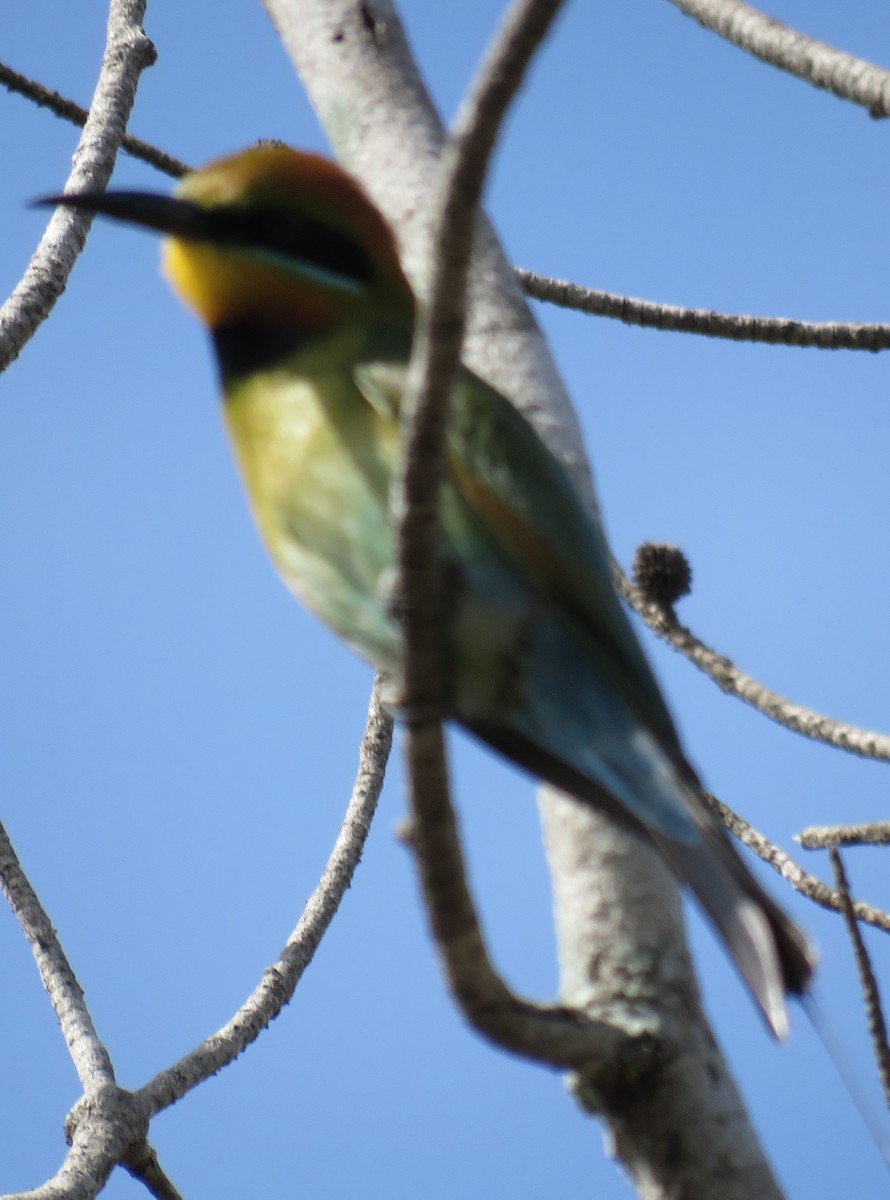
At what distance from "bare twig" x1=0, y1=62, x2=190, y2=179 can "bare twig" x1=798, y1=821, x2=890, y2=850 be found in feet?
8.09

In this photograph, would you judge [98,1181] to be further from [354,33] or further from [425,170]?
[354,33]

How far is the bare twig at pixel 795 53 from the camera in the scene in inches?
87.4

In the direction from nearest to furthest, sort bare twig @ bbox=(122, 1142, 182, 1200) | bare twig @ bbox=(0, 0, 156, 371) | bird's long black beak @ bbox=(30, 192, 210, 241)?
bird's long black beak @ bbox=(30, 192, 210, 241)
bare twig @ bbox=(122, 1142, 182, 1200)
bare twig @ bbox=(0, 0, 156, 371)

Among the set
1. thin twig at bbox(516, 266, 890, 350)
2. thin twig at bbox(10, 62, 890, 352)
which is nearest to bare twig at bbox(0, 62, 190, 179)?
thin twig at bbox(10, 62, 890, 352)

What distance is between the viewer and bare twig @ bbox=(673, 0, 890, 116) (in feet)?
7.28

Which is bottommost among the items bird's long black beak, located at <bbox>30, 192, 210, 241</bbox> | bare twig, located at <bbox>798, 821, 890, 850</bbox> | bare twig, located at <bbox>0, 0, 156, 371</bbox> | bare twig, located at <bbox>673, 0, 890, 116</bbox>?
bare twig, located at <bbox>798, 821, 890, 850</bbox>

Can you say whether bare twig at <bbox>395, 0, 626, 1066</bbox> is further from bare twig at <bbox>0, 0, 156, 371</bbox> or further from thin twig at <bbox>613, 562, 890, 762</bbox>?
bare twig at <bbox>0, 0, 156, 371</bbox>

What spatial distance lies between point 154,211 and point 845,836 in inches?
77.4

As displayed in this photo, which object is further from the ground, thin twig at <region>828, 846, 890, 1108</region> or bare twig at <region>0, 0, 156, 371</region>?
bare twig at <region>0, 0, 156, 371</region>

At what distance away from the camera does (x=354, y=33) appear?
3.01 meters

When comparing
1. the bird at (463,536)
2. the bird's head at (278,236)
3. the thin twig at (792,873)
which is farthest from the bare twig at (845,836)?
the bird's head at (278,236)

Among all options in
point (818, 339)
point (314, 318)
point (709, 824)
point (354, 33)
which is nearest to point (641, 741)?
A: point (709, 824)

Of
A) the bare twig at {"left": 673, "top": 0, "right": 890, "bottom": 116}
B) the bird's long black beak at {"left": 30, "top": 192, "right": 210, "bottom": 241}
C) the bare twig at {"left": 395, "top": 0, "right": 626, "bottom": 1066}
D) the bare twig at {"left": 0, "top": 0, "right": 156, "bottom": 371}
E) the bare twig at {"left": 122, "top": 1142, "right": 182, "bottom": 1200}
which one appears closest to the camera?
the bare twig at {"left": 395, "top": 0, "right": 626, "bottom": 1066}

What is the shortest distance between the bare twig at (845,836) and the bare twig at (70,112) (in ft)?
8.09
